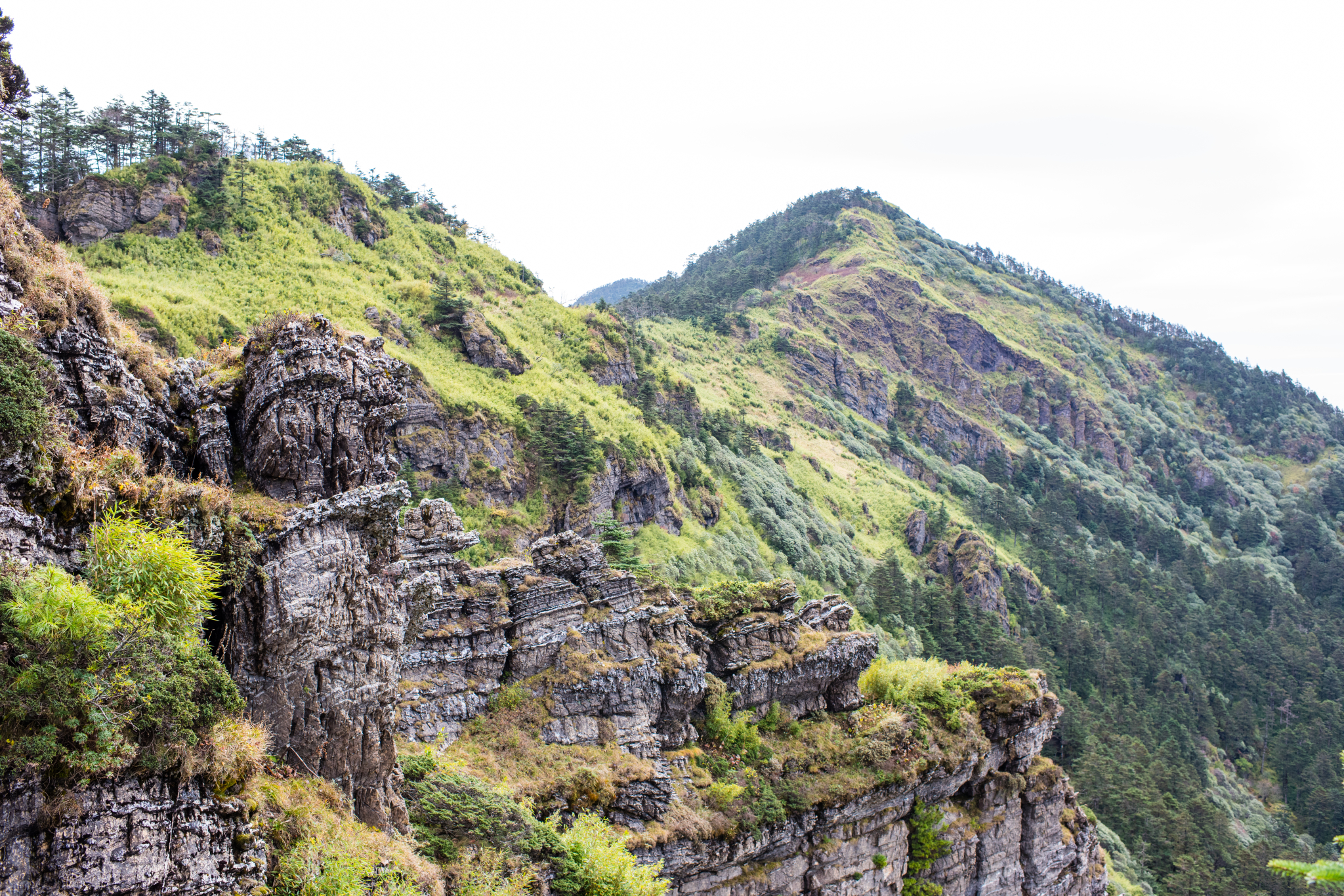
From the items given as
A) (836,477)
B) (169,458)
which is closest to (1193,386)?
(836,477)

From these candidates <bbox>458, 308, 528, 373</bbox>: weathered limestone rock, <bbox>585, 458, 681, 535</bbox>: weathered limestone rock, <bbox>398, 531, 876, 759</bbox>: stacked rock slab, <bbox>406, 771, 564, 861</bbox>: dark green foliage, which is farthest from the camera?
<bbox>458, 308, 528, 373</bbox>: weathered limestone rock

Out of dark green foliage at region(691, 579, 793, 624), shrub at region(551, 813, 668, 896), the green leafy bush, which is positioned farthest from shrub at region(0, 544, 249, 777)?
dark green foliage at region(691, 579, 793, 624)

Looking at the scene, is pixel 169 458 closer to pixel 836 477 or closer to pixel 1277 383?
pixel 836 477

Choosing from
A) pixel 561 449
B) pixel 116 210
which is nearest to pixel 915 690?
pixel 561 449

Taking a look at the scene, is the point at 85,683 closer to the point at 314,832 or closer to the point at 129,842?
the point at 129,842

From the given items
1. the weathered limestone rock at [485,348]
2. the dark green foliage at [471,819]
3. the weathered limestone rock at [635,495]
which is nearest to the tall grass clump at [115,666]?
the dark green foliage at [471,819]

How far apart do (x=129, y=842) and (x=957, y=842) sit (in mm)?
29909

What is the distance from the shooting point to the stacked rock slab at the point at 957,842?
2662 cm

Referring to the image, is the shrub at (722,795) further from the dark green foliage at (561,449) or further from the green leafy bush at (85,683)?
the dark green foliage at (561,449)

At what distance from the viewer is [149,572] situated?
42.6ft

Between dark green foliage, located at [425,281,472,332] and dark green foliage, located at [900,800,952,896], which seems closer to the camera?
dark green foliage, located at [900,800,952,896]

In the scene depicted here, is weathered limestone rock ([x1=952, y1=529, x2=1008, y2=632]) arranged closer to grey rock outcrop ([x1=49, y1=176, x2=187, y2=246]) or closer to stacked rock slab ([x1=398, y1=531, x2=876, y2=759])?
stacked rock slab ([x1=398, y1=531, x2=876, y2=759])

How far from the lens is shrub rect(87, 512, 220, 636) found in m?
12.8

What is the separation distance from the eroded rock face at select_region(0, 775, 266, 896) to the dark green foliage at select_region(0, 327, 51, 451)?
5.19m
